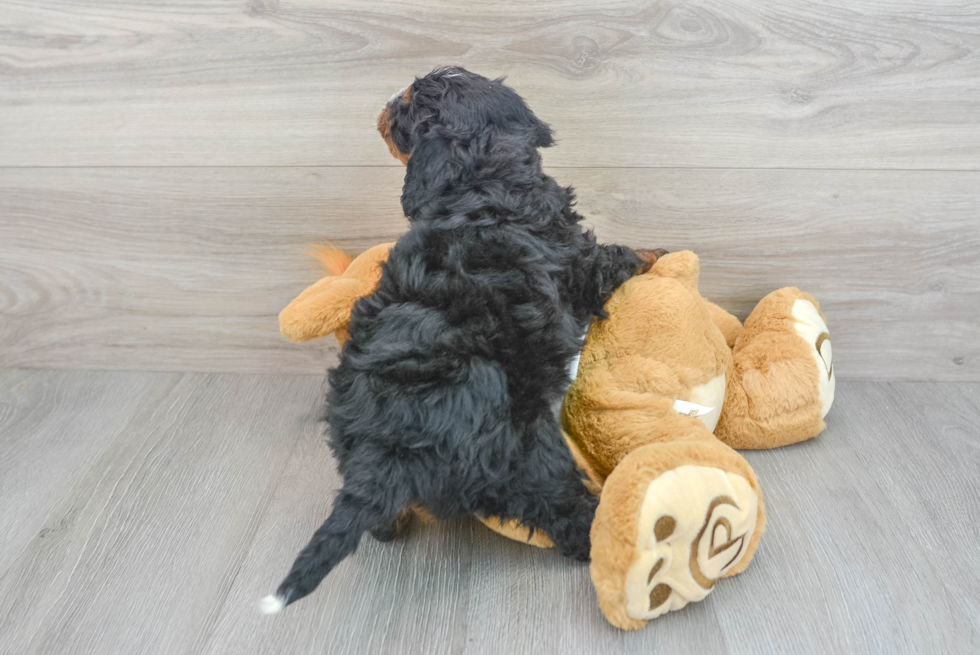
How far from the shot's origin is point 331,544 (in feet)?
1.77

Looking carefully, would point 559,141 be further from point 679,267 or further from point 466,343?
point 466,343

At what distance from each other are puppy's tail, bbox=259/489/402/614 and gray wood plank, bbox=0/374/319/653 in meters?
0.16

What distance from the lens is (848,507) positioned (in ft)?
2.47

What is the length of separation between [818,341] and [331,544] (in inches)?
26.2

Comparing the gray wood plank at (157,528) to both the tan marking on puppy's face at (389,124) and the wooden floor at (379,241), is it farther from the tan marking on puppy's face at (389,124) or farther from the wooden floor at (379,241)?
the tan marking on puppy's face at (389,124)

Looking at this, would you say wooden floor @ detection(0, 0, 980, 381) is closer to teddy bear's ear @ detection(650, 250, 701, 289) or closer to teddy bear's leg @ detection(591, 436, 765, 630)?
teddy bear's ear @ detection(650, 250, 701, 289)

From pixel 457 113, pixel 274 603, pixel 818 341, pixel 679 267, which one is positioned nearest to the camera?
pixel 274 603

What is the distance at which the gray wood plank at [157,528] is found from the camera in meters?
0.63

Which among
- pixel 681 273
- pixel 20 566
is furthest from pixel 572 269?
pixel 20 566

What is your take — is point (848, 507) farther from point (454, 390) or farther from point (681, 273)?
point (454, 390)

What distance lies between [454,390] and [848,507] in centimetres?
50

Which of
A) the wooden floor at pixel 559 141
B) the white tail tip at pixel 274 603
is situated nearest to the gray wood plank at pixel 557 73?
the wooden floor at pixel 559 141

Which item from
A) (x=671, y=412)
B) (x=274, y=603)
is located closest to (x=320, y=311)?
(x=274, y=603)

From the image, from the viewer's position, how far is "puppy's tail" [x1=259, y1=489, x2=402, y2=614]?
522 mm
